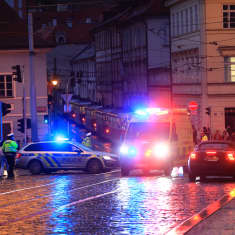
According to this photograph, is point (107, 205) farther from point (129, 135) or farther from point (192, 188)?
point (129, 135)

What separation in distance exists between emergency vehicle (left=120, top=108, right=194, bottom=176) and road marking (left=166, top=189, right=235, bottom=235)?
375 inches

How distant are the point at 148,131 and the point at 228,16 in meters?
32.1

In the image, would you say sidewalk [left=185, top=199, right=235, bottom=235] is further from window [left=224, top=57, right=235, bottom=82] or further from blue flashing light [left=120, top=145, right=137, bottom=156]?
window [left=224, top=57, right=235, bottom=82]

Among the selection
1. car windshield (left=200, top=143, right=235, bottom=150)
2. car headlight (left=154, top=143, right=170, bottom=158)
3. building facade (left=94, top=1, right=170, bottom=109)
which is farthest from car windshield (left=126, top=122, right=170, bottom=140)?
building facade (left=94, top=1, right=170, bottom=109)

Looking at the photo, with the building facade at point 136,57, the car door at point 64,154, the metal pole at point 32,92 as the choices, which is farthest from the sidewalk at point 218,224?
the building facade at point 136,57

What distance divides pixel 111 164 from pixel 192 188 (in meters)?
12.1

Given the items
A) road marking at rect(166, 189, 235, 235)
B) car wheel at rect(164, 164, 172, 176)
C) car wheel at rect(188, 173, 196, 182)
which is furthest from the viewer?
car wheel at rect(164, 164, 172, 176)

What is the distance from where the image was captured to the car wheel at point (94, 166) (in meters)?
33.5

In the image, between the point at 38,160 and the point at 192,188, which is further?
the point at 38,160

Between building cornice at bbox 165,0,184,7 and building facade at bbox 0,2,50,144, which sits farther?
building cornice at bbox 165,0,184,7

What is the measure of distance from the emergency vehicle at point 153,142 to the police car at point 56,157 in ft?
11.7

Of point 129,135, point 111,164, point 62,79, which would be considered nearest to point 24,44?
point 111,164

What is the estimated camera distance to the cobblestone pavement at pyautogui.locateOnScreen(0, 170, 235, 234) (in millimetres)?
14177

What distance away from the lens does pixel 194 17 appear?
62.6 m
